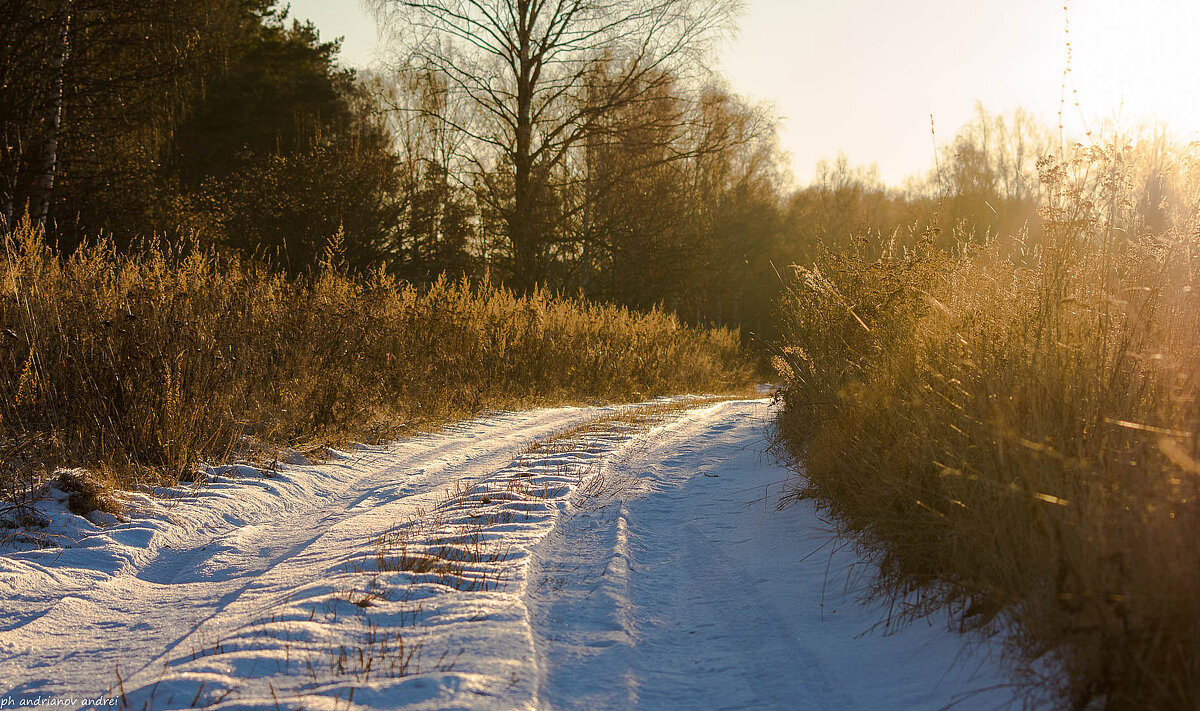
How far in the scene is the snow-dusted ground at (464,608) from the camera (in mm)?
2455

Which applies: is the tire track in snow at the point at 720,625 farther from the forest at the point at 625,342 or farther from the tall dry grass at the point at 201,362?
the tall dry grass at the point at 201,362

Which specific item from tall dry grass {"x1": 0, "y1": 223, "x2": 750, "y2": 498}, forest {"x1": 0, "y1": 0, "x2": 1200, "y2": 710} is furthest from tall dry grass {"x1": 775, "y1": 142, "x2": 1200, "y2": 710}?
tall dry grass {"x1": 0, "y1": 223, "x2": 750, "y2": 498}

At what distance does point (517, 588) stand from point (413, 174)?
821 inches

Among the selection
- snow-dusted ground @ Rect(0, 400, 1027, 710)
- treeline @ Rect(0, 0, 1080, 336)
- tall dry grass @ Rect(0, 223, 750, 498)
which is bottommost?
snow-dusted ground @ Rect(0, 400, 1027, 710)

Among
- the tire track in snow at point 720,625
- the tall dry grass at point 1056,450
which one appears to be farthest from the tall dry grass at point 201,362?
the tall dry grass at point 1056,450

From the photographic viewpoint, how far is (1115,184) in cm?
385

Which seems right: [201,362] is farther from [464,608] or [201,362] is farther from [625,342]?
[625,342]

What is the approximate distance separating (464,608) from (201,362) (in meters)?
4.01

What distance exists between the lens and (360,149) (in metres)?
21.0

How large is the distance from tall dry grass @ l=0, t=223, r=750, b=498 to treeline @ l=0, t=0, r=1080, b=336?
5.27 ft

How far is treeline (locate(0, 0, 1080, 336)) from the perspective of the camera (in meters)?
12.9

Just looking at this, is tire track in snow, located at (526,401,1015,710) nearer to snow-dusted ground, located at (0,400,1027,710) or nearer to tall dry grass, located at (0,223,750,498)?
snow-dusted ground, located at (0,400,1027,710)

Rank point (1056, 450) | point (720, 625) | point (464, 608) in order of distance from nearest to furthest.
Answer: point (1056, 450) < point (464, 608) < point (720, 625)

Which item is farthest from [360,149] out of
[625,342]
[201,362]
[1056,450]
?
[1056,450]
